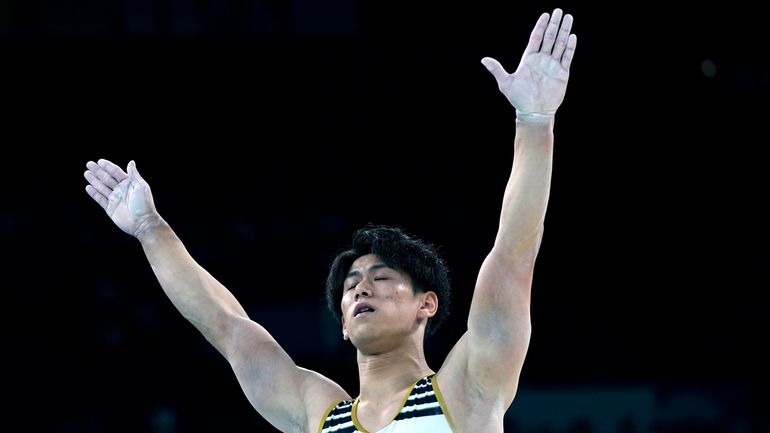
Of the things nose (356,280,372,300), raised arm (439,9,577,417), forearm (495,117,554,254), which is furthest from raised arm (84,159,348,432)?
forearm (495,117,554,254)

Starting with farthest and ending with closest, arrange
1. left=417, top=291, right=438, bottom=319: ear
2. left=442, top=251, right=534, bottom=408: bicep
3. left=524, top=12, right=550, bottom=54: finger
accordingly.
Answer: left=417, top=291, right=438, bottom=319: ear, left=524, top=12, right=550, bottom=54: finger, left=442, top=251, right=534, bottom=408: bicep

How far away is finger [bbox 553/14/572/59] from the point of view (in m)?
4.35

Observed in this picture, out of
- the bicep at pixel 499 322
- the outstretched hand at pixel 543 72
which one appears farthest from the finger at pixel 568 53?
the bicep at pixel 499 322

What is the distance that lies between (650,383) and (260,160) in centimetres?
464

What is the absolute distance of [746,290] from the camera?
11.1 meters

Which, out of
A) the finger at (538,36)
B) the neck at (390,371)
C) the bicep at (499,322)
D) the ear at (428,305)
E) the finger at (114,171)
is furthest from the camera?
the finger at (114,171)

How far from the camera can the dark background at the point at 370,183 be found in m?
10.2

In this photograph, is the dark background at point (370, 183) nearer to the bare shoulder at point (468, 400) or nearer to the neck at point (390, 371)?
the neck at point (390, 371)

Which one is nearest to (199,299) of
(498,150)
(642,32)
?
(498,150)

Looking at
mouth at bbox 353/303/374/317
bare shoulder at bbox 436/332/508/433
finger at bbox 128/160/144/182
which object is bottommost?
bare shoulder at bbox 436/332/508/433

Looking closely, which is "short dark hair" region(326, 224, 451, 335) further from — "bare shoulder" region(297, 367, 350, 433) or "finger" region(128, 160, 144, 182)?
"finger" region(128, 160, 144, 182)

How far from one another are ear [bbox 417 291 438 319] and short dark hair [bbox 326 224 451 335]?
2 centimetres

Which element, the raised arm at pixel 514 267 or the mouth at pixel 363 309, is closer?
the raised arm at pixel 514 267

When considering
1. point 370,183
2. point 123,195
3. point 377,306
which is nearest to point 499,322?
point 377,306
